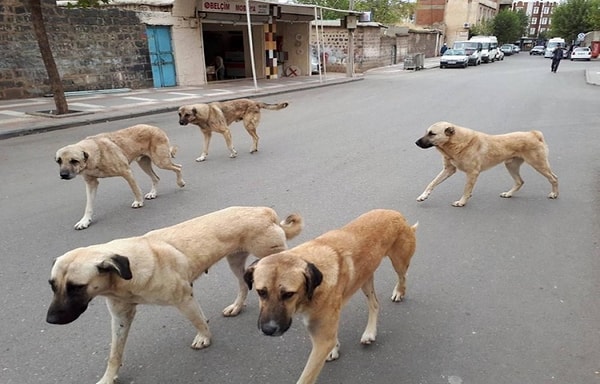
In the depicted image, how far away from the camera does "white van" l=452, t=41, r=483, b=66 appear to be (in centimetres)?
4072

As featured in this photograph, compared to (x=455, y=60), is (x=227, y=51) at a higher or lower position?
higher

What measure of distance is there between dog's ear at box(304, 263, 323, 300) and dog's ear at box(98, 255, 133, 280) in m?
1.08

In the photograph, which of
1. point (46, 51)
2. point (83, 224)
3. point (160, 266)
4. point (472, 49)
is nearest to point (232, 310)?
point (160, 266)

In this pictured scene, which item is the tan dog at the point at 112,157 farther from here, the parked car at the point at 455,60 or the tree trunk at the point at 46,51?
the parked car at the point at 455,60

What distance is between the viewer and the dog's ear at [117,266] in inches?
97.2

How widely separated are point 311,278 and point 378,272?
81.5 inches

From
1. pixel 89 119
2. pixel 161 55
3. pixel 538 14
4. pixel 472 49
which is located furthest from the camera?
pixel 538 14

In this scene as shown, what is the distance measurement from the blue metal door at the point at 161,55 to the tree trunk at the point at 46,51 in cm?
783

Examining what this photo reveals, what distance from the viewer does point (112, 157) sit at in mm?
5562

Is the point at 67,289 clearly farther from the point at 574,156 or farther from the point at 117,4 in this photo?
the point at 117,4

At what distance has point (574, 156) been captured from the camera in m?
8.45

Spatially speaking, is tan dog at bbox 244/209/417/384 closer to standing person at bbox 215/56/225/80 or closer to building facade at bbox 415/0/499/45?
standing person at bbox 215/56/225/80

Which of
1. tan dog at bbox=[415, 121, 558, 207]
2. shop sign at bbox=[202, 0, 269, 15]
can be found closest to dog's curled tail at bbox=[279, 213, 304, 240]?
tan dog at bbox=[415, 121, 558, 207]

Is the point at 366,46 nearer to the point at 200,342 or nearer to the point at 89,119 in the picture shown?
the point at 89,119
